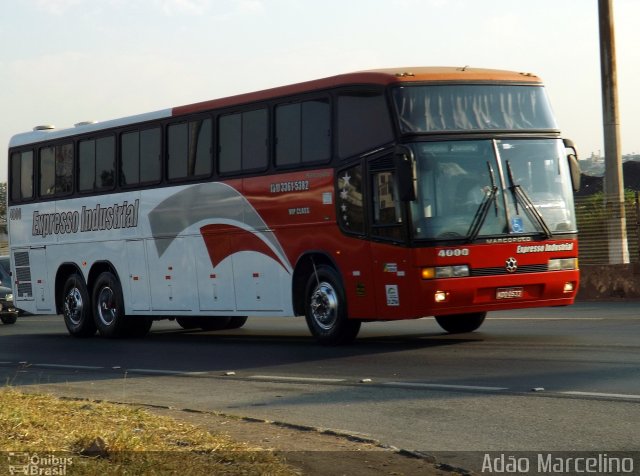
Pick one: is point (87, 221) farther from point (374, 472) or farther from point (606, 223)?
point (374, 472)

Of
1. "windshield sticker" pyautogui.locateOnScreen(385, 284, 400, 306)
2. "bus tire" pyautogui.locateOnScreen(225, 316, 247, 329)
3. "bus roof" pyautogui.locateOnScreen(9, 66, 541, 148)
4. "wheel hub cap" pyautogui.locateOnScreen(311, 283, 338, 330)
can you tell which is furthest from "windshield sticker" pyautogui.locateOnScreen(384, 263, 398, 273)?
"bus tire" pyautogui.locateOnScreen(225, 316, 247, 329)

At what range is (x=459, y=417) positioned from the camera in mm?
10078

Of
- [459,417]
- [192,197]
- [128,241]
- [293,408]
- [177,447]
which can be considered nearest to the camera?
[177,447]

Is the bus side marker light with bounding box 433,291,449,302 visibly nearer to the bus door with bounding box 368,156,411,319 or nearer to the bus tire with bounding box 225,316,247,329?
the bus door with bounding box 368,156,411,319

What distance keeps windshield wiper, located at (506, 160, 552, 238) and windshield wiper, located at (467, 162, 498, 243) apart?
0.26 meters

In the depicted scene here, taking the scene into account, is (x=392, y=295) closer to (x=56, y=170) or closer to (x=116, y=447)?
(x=116, y=447)

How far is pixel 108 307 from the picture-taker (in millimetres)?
22547

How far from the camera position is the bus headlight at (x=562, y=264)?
16328 millimetres

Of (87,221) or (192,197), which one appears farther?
(87,221)

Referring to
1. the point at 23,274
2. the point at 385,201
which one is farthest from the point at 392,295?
the point at 23,274

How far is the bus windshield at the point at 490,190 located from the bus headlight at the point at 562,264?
358mm

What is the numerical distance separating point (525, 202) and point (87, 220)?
9.45m

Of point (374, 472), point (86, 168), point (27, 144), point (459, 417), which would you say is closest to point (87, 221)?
point (86, 168)

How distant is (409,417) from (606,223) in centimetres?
1667
